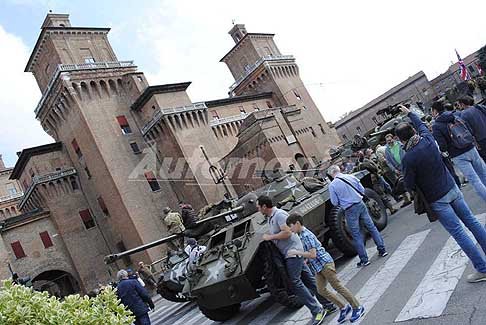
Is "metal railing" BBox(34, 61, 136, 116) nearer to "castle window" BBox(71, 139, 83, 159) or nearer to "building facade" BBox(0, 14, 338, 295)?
"building facade" BBox(0, 14, 338, 295)

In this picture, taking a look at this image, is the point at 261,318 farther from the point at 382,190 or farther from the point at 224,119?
the point at 224,119

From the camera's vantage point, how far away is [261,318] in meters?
7.21

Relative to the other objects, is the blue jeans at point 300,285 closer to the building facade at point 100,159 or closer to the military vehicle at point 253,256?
the military vehicle at point 253,256

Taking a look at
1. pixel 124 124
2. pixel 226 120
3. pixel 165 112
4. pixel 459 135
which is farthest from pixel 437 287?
pixel 226 120

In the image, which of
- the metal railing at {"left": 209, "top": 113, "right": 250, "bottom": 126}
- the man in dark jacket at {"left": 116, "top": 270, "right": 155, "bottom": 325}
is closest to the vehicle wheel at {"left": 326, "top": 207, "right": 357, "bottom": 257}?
the man in dark jacket at {"left": 116, "top": 270, "right": 155, "bottom": 325}

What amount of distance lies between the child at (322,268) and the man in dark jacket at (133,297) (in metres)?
3.76

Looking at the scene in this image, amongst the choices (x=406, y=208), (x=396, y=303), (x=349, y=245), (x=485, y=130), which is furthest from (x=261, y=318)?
(x=406, y=208)

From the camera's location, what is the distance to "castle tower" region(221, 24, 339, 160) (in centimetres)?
4909

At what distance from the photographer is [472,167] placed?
6.14m

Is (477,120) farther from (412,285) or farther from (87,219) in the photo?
(87,219)

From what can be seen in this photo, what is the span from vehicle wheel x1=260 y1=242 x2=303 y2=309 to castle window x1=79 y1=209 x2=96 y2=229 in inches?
1196

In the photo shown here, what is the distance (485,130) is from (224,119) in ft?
115

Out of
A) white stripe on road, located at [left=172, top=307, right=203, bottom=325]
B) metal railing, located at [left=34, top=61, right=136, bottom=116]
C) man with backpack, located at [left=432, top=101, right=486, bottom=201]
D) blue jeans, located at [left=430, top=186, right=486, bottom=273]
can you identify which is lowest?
white stripe on road, located at [left=172, top=307, right=203, bottom=325]

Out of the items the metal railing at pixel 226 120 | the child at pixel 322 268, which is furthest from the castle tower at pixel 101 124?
the child at pixel 322 268
